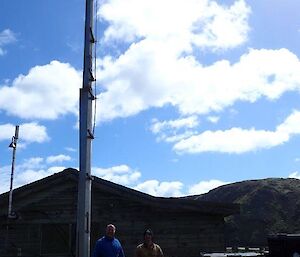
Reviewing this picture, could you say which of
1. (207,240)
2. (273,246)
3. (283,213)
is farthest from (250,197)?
(273,246)

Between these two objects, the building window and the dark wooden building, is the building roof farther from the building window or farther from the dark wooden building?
the building window

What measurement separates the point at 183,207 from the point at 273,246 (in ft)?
19.6

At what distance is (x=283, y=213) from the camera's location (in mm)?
66750

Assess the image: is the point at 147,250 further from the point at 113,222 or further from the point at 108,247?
the point at 113,222

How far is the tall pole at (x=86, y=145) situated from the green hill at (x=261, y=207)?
44.4m

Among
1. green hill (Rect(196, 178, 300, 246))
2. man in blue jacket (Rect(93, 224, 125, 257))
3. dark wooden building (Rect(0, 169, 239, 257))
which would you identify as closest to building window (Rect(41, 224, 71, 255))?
dark wooden building (Rect(0, 169, 239, 257))

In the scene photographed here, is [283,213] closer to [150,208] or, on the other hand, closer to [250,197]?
[250,197]

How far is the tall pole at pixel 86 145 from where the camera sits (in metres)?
8.44

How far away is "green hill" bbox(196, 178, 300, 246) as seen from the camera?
59000mm

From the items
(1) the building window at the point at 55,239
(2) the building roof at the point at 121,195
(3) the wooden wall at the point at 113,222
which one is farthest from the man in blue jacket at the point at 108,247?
(1) the building window at the point at 55,239

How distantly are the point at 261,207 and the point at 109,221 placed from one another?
57066 millimetres

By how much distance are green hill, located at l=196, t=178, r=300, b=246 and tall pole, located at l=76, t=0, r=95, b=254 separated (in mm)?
44416

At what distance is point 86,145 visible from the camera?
895 cm

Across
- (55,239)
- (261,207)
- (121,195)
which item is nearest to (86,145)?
(121,195)
